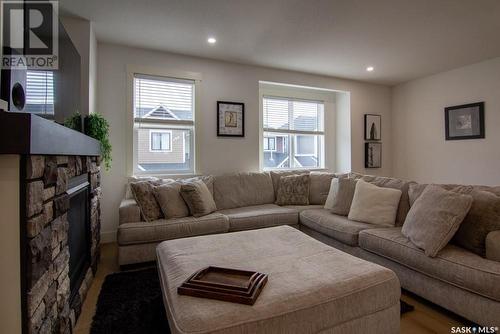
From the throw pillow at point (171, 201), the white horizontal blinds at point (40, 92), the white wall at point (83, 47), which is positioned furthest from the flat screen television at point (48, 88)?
the throw pillow at point (171, 201)

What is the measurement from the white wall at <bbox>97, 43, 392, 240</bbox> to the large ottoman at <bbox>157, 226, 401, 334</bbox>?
6.61 ft

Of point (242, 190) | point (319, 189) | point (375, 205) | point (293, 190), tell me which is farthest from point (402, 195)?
point (242, 190)

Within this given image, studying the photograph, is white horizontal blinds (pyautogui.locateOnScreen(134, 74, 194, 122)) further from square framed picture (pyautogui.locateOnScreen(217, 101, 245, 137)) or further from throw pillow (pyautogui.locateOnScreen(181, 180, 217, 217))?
throw pillow (pyautogui.locateOnScreen(181, 180, 217, 217))

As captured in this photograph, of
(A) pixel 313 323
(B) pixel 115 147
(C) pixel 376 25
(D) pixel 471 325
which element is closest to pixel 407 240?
(D) pixel 471 325

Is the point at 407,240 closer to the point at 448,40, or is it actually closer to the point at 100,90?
the point at 448,40

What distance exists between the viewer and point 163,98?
12.1 ft

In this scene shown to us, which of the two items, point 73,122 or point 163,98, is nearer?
point 73,122

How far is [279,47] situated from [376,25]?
1.17 metres

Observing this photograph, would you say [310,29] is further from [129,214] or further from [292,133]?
[129,214]

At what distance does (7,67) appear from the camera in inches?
44.7

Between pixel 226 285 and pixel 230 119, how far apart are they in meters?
3.06

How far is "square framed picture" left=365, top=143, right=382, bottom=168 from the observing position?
5.14 m

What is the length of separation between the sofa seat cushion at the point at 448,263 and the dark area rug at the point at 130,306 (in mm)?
1727

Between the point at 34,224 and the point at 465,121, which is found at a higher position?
the point at 465,121
